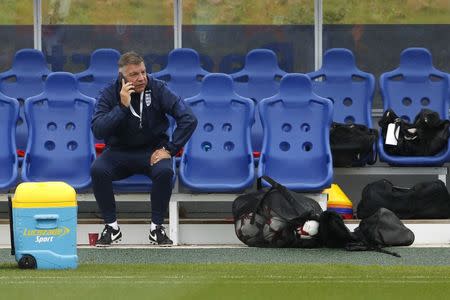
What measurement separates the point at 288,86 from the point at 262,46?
6.96 feet

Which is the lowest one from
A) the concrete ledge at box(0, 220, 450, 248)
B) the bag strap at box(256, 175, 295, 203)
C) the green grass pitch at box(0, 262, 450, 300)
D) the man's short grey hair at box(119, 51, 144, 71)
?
the concrete ledge at box(0, 220, 450, 248)

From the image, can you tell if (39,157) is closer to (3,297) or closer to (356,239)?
(356,239)

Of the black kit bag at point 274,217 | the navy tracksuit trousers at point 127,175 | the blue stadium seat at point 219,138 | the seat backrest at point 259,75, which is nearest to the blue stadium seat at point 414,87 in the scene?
the seat backrest at point 259,75

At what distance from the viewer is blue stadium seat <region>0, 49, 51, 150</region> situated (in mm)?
13836

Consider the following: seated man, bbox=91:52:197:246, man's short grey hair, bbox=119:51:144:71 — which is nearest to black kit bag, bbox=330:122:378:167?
seated man, bbox=91:52:197:246

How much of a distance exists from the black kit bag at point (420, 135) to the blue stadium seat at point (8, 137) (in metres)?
3.52

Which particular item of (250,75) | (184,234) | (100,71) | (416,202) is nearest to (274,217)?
(184,234)

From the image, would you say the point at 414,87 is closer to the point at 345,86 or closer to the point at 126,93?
the point at 345,86

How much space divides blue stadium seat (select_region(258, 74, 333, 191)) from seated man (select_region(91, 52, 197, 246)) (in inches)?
43.2

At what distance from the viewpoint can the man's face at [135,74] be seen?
1135 cm

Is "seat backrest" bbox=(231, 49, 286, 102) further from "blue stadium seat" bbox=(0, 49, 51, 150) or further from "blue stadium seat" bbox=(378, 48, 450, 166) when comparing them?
"blue stadium seat" bbox=(0, 49, 51, 150)

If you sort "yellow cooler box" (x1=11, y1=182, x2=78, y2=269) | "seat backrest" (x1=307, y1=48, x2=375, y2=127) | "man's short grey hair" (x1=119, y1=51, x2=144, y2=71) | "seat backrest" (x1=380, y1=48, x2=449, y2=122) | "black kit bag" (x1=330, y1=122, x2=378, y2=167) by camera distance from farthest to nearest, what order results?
"seat backrest" (x1=380, y1=48, x2=449, y2=122) → "seat backrest" (x1=307, y1=48, x2=375, y2=127) → "black kit bag" (x1=330, y1=122, x2=378, y2=167) → "man's short grey hair" (x1=119, y1=51, x2=144, y2=71) → "yellow cooler box" (x1=11, y1=182, x2=78, y2=269)

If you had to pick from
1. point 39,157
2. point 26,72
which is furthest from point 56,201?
point 26,72

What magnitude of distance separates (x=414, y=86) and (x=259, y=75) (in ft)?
5.17
